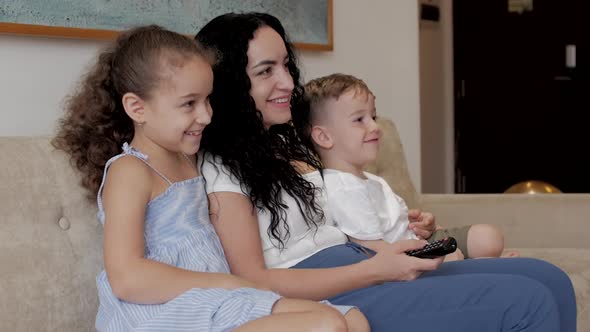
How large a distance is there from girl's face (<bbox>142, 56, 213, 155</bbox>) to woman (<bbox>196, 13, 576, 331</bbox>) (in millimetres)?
162

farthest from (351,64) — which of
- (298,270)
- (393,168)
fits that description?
(298,270)

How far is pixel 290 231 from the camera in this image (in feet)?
6.07

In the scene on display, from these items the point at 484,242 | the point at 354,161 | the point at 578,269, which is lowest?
the point at 578,269

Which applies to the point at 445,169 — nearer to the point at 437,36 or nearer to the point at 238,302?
the point at 437,36

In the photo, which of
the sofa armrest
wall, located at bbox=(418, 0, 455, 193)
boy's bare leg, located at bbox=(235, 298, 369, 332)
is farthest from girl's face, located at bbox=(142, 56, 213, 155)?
wall, located at bbox=(418, 0, 455, 193)

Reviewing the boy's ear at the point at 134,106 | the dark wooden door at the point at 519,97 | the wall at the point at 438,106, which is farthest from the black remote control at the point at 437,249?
the dark wooden door at the point at 519,97

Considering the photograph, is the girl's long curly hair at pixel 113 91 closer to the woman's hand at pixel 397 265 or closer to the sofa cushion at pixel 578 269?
the woman's hand at pixel 397 265

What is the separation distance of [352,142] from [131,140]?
57cm

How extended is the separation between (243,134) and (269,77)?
5.7 inches

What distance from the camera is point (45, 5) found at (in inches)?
82.3

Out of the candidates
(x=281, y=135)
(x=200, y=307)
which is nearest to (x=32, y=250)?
(x=200, y=307)

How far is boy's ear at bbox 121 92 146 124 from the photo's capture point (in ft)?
5.44

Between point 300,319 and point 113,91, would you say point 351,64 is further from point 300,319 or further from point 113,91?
point 300,319

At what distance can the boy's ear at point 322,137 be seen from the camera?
2098 millimetres
